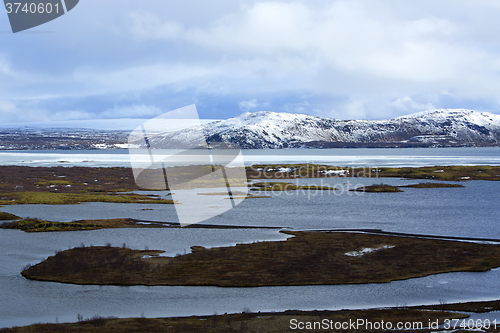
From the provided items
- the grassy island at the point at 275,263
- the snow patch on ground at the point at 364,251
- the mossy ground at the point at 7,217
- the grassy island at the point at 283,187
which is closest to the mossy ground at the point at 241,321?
the grassy island at the point at 275,263

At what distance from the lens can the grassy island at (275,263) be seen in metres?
28.3

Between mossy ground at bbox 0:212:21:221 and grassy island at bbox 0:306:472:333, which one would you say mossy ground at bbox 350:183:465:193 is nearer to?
mossy ground at bbox 0:212:21:221

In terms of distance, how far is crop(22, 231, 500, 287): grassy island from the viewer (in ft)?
92.7

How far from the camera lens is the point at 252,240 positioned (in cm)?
3972

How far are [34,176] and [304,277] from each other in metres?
91.7

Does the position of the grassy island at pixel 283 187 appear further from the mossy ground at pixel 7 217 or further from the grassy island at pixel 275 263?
the grassy island at pixel 275 263

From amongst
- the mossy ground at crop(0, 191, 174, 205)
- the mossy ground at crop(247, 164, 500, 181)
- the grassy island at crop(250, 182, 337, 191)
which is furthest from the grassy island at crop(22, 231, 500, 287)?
the mossy ground at crop(247, 164, 500, 181)

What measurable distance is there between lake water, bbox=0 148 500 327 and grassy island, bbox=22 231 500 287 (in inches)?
44.0

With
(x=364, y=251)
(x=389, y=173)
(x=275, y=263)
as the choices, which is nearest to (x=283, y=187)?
(x=389, y=173)

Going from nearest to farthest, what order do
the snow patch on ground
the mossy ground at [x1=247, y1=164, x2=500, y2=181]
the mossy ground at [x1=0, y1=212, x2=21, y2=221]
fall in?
the snow patch on ground
the mossy ground at [x1=0, y1=212, x2=21, y2=221]
the mossy ground at [x1=247, y1=164, x2=500, y2=181]

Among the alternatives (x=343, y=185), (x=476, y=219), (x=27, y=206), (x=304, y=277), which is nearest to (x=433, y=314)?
(x=304, y=277)

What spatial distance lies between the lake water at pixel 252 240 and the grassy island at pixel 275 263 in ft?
3.67

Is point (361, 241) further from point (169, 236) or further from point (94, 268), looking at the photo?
point (94, 268)

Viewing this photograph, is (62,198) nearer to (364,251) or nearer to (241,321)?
(364,251)
